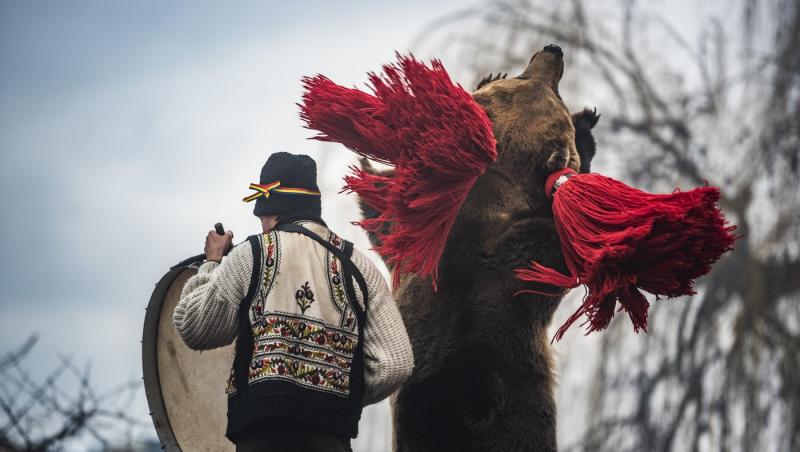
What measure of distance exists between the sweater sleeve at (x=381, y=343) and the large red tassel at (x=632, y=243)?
40 cm

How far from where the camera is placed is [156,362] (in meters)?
3.03

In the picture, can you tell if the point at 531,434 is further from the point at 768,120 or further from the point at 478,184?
the point at 768,120

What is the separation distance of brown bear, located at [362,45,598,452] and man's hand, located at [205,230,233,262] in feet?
1.91

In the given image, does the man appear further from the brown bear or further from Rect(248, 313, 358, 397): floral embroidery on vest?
the brown bear

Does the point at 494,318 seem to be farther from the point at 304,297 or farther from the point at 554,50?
the point at 554,50

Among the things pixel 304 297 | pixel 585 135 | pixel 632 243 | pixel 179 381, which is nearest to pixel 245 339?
pixel 304 297

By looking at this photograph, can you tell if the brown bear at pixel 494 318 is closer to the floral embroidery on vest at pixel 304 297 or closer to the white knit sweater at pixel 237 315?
the white knit sweater at pixel 237 315

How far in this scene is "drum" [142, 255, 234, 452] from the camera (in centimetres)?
296

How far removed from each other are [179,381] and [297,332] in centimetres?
68

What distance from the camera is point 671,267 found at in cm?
258

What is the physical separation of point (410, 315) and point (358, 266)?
0.41m

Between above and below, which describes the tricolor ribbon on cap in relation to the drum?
above

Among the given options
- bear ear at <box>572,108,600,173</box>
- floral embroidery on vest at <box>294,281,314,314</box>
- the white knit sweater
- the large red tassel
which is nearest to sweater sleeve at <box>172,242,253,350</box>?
the white knit sweater

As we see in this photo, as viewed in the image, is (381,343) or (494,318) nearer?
(381,343)
